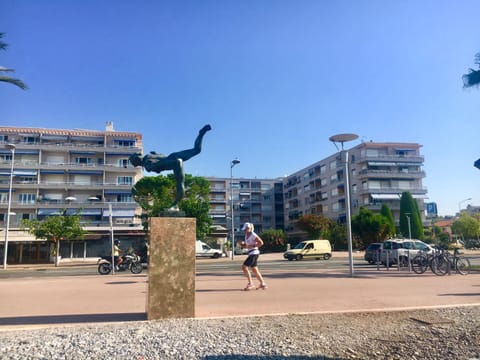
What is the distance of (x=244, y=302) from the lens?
7273 mm

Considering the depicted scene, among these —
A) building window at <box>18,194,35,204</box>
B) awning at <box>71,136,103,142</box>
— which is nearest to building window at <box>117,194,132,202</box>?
awning at <box>71,136,103,142</box>

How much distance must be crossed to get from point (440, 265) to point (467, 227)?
197 ft

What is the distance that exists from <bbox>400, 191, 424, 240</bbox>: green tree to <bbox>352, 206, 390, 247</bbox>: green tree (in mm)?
9473

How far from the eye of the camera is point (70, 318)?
593 centimetres

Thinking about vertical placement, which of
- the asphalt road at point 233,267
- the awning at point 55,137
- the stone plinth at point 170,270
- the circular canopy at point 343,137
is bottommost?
the asphalt road at point 233,267

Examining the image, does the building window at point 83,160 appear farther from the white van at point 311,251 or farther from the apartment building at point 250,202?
the apartment building at point 250,202

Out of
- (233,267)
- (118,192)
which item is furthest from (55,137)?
(233,267)

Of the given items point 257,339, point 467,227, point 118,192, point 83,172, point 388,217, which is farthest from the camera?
point 467,227

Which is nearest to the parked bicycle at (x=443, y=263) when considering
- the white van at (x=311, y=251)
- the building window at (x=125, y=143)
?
the white van at (x=311, y=251)

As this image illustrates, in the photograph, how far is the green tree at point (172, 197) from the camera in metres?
38.5

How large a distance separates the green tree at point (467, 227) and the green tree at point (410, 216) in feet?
50.1

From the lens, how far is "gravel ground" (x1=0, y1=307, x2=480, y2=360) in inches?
161

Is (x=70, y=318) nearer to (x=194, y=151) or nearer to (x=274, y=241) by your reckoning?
(x=194, y=151)

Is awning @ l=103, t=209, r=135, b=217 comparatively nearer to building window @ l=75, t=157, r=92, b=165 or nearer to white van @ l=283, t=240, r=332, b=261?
building window @ l=75, t=157, r=92, b=165
